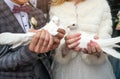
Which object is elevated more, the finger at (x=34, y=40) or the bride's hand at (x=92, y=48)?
the finger at (x=34, y=40)

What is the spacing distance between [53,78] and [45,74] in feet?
0.49

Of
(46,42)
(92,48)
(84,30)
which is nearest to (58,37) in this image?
(46,42)

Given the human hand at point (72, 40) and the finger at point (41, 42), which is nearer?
the finger at point (41, 42)

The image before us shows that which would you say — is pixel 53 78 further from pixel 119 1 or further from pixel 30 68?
pixel 119 1

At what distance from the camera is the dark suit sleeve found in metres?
1.57

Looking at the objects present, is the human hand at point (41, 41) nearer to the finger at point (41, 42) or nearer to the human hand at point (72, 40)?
the finger at point (41, 42)

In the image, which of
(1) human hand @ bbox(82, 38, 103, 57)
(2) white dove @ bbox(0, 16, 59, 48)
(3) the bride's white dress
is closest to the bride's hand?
(1) human hand @ bbox(82, 38, 103, 57)

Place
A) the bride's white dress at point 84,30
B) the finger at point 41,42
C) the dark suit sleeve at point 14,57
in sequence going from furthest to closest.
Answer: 1. the bride's white dress at point 84,30
2. the dark suit sleeve at point 14,57
3. the finger at point 41,42

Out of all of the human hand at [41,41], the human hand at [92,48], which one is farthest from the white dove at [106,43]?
the human hand at [41,41]

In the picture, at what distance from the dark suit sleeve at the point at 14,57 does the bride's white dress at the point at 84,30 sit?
11.3 inches

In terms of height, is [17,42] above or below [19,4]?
below

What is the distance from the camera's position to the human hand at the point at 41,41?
145cm

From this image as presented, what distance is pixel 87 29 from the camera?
1.89 meters

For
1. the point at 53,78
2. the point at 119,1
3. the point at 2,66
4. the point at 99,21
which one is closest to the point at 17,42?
the point at 2,66
